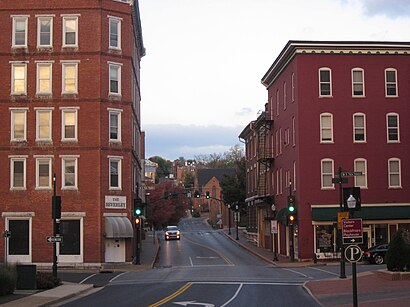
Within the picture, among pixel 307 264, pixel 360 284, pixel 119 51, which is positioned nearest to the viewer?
pixel 360 284

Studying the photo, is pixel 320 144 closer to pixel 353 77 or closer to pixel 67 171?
pixel 353 77

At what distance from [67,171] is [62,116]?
4071 mm

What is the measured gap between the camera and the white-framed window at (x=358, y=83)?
53156 mm

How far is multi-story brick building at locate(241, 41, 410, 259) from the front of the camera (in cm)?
5181

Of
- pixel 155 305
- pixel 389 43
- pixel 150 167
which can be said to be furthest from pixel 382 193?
pixel 150 167

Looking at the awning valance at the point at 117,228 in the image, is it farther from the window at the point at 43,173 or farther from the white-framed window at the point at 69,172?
the window at the point at 43,173

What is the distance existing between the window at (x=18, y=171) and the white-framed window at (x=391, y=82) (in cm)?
2792

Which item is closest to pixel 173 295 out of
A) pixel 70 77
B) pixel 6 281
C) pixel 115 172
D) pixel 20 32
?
pixel 6 281

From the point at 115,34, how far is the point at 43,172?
11.6 metres

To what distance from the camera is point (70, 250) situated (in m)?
49.7

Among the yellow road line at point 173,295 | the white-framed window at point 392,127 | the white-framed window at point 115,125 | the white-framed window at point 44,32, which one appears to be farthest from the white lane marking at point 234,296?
the white-framed window at point 44,32

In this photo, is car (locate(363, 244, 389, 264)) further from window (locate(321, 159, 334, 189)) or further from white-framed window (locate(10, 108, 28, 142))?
white-framed window (locate(10, 108, 28, 142))

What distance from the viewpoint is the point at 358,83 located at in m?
53.2

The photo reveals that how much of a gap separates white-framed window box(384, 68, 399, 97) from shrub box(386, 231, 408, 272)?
26543 millimetres
